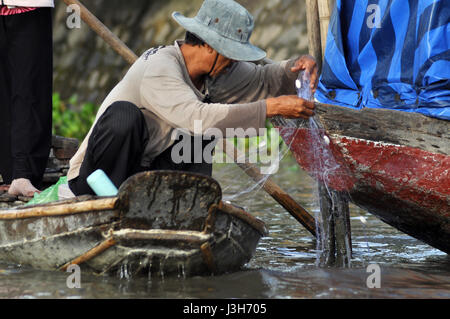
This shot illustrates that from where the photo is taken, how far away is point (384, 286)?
3.46m

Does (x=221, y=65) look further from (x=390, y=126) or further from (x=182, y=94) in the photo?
(x=390, y=126)

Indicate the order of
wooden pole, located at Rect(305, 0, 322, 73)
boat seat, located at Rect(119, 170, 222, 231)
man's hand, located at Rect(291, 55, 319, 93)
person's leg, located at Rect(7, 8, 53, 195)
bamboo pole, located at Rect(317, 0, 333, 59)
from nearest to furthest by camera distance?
1. boat seat, located at Rect(119, 170, 222, 231)
2. man's hand, located at Rect(291, 55, 319, 93)
3. bamboo pole, located at Rect(317, 0, 333, 59)
4. wooden pole, located at Rect(305, 0, 322, 73)
5. person's leg, located at Rect(7, 8, 53, 195)

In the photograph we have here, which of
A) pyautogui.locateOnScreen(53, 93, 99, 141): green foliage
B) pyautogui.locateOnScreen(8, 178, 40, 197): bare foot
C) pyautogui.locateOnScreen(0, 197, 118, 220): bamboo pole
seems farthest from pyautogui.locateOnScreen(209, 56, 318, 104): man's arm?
pyautogui.locateOnScreen(53, 93, 99, 141): green foliage

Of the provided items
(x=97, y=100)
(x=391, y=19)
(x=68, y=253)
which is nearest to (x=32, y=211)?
(x=68, y=253)

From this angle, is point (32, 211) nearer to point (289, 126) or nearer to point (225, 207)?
point (225, 207)

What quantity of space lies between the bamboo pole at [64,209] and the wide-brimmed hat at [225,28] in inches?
37.4

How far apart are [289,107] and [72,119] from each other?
7288mm

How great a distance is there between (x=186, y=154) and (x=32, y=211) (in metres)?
0.88

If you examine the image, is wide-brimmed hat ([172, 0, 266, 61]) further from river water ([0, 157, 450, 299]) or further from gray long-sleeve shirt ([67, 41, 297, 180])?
river water ([0, 157, 450, 299])

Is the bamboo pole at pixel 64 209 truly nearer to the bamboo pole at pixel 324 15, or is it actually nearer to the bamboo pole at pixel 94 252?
the bamboo pole at pixel 94 252

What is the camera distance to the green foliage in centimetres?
1013

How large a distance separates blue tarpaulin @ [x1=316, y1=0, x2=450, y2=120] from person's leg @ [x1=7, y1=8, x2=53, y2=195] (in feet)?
5.77

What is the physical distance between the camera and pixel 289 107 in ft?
11.5

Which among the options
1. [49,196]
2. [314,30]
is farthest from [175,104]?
[314,30]
